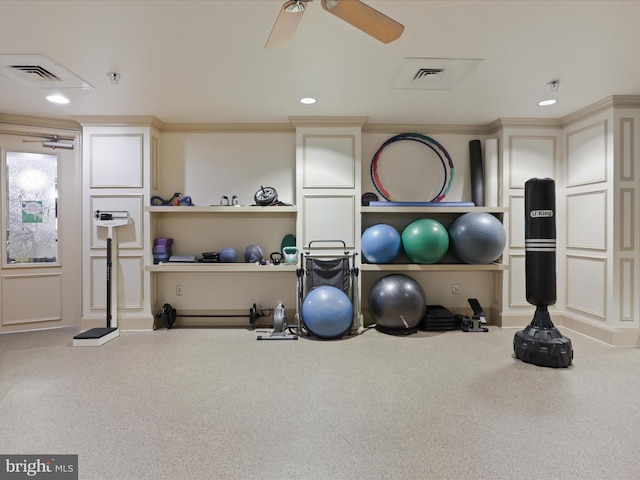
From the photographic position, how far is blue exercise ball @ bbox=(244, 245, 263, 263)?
4.56m

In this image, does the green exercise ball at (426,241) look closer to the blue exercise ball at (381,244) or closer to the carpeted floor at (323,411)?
the blue exercise ball at (381,244)

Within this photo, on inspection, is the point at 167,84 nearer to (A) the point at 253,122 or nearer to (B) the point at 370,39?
(A) the point at 253,122

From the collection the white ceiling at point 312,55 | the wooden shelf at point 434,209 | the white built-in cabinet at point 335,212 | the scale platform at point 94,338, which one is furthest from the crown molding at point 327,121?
the scale platform at point 94,338

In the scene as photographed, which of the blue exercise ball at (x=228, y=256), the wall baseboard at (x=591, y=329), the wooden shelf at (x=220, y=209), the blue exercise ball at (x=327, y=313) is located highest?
the wooden shelf at (x=220, y=209)

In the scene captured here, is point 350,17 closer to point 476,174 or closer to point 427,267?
point 427,267

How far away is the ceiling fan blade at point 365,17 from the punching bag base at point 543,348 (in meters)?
3.06

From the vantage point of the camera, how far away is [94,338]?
3.96 m

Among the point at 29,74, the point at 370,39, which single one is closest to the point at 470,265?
the point at 370,39

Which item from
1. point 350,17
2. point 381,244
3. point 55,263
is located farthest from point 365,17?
point 55,263

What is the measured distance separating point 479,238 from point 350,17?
10.4 feet

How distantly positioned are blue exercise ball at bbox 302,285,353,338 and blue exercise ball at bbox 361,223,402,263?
0.67 m

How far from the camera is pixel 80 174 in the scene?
4.78 meters

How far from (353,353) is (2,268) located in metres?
4.56

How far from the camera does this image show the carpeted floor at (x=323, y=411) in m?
1.94
